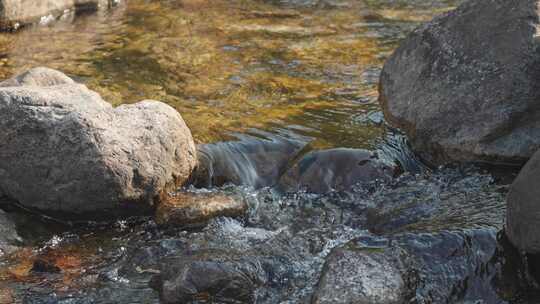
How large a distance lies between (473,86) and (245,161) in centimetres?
220

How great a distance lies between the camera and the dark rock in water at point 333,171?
7.01 meters

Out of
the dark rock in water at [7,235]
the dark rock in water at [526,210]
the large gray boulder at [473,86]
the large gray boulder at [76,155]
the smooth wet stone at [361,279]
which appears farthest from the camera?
the large gray boulder at [473,86]

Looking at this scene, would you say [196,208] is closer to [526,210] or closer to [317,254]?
[317,254]

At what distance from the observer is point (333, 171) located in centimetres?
709

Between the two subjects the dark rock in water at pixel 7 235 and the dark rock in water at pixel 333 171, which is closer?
the dark rock in water at pixel 7 235

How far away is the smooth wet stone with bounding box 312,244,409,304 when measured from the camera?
492cm

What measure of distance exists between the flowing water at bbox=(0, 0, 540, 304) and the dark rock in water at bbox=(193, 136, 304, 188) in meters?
0.02

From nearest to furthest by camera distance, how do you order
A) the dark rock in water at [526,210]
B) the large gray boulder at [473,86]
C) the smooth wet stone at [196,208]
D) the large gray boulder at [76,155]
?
the dark rock in water at [526,210] → the large gray boulder at [76,155] → the smooth wet stone at [196,208] → the large gray boulder at [473,86]

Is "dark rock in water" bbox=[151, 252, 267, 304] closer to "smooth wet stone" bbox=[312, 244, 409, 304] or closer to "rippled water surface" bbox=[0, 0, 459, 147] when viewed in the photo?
"smooth wet stone" bbox=[312, 244, 409, 304]

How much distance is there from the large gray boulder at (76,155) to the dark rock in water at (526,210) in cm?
287

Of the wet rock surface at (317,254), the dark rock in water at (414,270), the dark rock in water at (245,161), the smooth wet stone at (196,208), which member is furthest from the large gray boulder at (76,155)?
the dark rock in water at (414,270)

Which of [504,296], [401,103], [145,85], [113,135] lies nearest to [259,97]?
[145,85]

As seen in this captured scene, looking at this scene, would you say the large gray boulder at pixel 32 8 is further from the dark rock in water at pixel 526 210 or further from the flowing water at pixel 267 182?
the dark rock in water at pixel 526 210

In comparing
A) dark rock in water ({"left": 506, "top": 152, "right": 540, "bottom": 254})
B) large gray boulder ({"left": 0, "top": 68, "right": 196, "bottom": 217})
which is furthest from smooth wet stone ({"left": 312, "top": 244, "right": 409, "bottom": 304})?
large gray boulder ({"left": 0, "top": 68, "right": 196, "bottom": 217})
